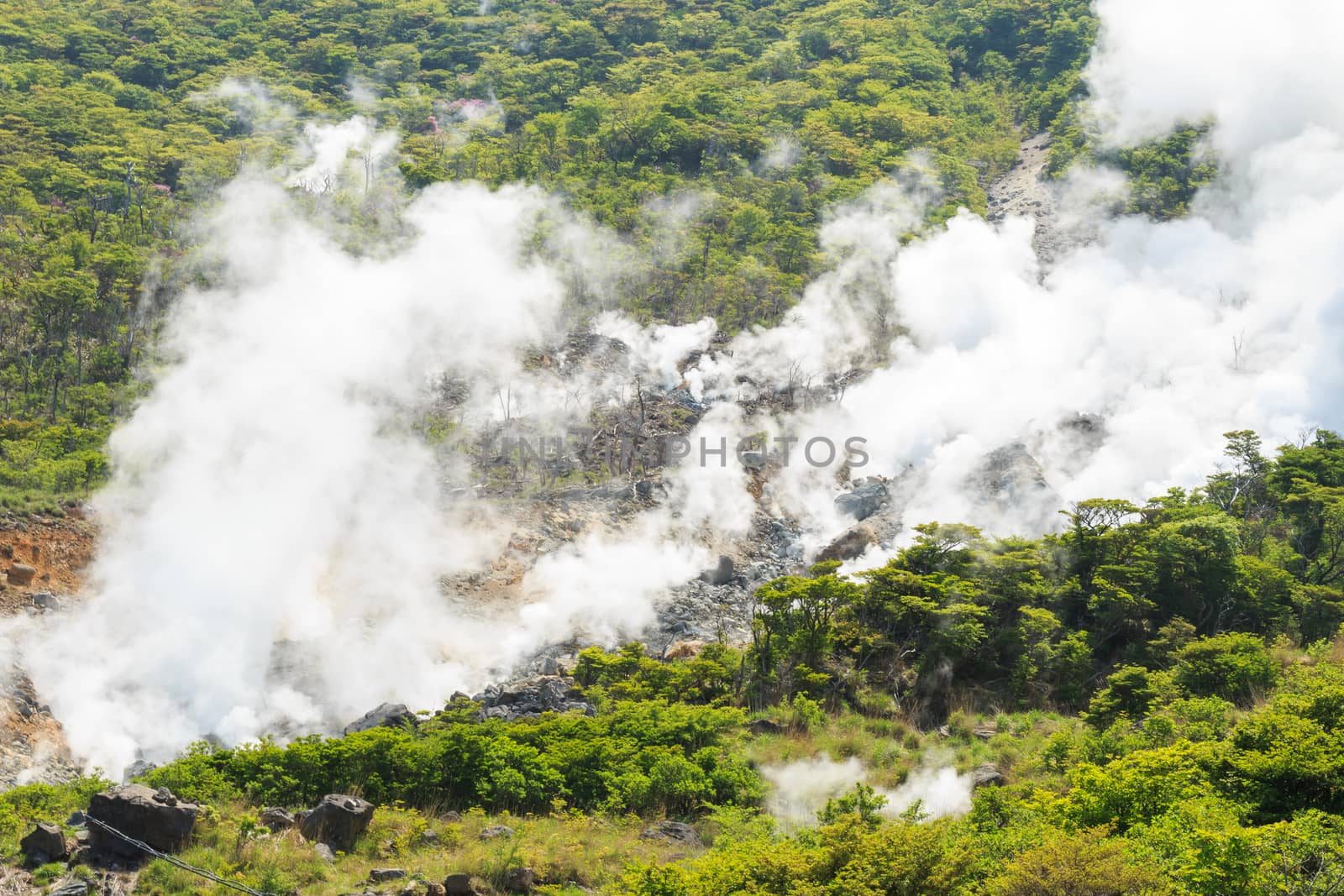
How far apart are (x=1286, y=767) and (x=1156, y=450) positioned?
105 ft

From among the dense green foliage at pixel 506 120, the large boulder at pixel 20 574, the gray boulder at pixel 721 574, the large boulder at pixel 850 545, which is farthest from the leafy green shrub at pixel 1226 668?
the dense green foliage at pixel 506 120

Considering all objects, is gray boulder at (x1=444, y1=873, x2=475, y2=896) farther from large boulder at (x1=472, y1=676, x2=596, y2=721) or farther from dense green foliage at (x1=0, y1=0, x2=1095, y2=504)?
dense green foliage at (x1=0, y1=0, x2=1095, y2=504)

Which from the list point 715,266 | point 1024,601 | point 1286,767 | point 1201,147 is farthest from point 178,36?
point 1286,767

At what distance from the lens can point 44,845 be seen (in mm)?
18469

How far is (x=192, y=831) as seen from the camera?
1941cm

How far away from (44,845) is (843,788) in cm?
1591

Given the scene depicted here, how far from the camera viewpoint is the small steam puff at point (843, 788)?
79.7 feet

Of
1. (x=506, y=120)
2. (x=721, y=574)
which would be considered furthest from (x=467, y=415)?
(x=506, y=120)

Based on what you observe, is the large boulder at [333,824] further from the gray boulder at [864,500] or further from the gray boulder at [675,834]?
the gray boulder at [864,500]

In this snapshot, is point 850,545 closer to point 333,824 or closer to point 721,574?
point 721,574

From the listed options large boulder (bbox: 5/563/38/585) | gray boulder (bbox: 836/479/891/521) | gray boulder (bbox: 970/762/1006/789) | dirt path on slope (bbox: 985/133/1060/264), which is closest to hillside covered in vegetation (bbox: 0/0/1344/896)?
gray boulder (bbox: 970/762/1006/789)

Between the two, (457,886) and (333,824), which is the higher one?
(333,824)

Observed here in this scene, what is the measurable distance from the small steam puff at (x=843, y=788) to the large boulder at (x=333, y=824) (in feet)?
28.7

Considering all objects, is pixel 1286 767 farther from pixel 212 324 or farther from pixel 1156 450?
pixel 212 324
